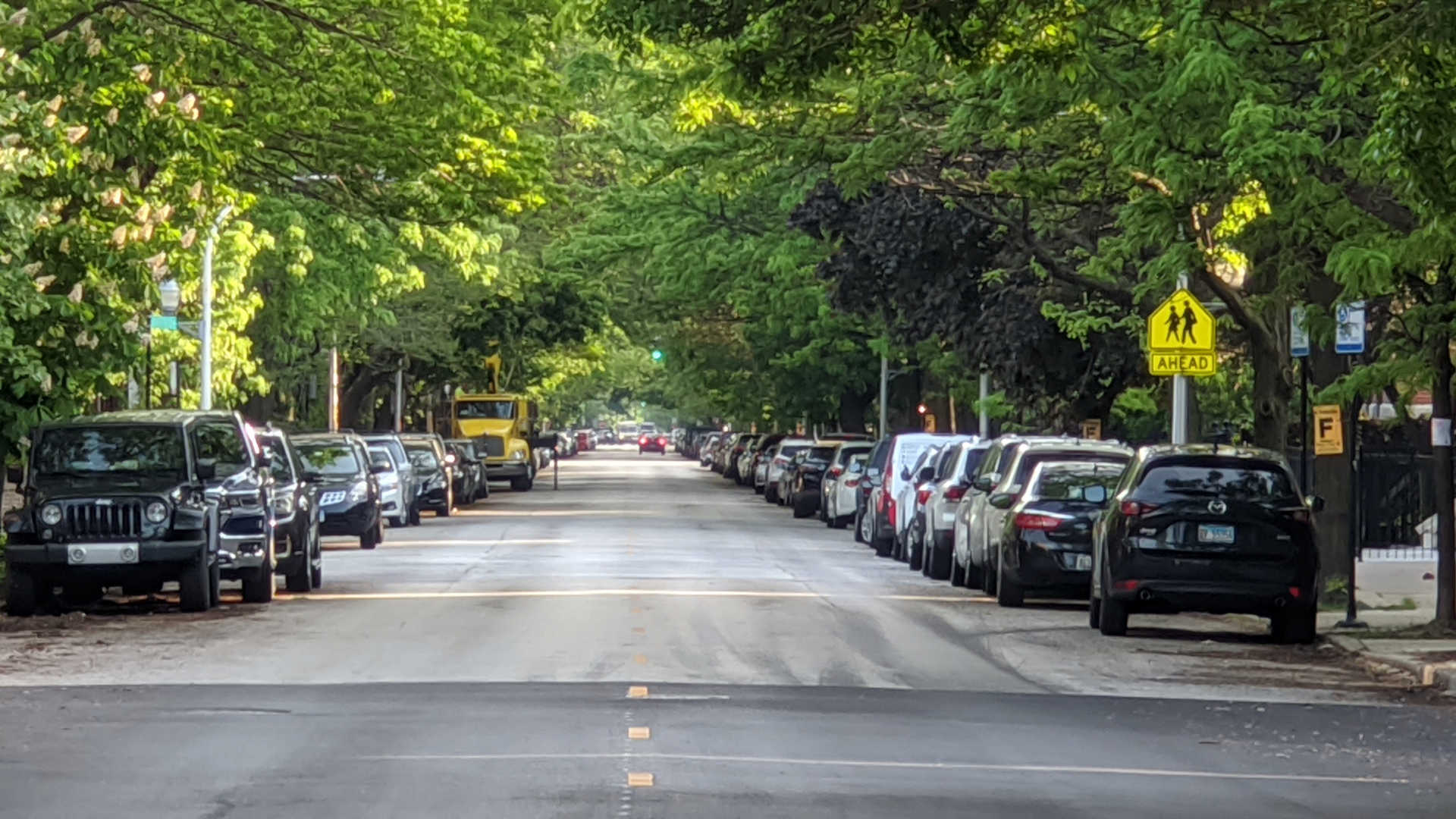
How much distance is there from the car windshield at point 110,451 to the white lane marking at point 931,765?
11.6m

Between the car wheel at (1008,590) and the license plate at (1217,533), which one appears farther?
the car wheel at (1008,590)

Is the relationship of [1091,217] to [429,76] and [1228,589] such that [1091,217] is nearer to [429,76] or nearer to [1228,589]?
A: [429,76]

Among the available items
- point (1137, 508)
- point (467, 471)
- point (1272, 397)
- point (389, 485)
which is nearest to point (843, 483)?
point (389, 485)

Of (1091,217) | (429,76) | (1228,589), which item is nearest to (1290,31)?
(1228,589)

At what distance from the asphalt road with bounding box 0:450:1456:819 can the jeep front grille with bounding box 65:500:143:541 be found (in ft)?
2.58

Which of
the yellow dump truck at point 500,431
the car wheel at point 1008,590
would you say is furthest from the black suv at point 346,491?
the yellow dump truck at point 500,431

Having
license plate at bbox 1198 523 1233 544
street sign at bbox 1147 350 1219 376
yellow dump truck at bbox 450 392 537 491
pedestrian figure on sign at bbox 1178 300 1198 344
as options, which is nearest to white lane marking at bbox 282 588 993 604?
street sign at bbox 1147 350 1219 376

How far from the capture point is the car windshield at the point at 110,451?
904 inches

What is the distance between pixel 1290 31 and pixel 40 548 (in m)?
11.4

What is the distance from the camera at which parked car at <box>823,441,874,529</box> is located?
44812mm

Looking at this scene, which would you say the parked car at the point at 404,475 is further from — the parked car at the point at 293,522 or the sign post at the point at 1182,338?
the sign post at the point at 1182,338

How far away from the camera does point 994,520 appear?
84.4 feet

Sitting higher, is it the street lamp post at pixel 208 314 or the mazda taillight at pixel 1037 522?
the street lamp post at pixel 208 314

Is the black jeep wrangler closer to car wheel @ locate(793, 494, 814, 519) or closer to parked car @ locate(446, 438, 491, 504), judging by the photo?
car wheel @ locate(793, 494, 814, 519)
